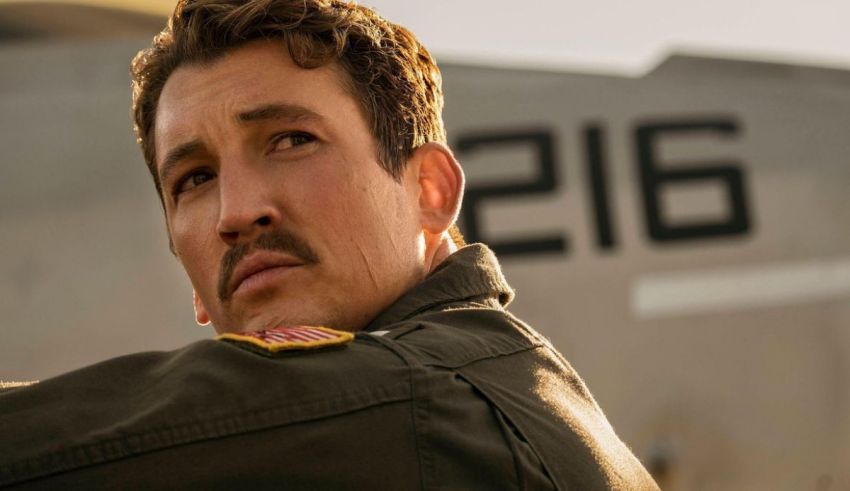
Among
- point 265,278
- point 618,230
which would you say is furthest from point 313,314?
point 618,230

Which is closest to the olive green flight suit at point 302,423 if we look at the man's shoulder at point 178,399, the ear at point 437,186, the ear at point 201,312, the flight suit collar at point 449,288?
the man's shoulder at point 178,399

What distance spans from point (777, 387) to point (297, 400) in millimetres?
5854

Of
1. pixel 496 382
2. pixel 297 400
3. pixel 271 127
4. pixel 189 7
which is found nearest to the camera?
pixel 297 400

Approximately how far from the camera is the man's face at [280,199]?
1.89 metres

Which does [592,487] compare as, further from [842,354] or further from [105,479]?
[842,354]

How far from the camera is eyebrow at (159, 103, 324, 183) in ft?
6.42

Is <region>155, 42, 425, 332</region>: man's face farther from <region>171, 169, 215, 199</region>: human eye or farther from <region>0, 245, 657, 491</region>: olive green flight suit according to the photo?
<region>0, 245, 657, 491</region>: olive green flight suit

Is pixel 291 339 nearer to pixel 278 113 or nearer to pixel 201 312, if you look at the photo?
pixel 278 113

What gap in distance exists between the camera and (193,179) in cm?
209

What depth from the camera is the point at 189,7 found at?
7.44 feet

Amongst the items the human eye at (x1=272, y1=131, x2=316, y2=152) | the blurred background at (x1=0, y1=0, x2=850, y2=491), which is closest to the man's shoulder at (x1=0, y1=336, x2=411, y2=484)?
the human eye at (x1=272, y1=131, x2=316, y2=152)

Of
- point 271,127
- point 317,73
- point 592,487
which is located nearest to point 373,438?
point 592,487

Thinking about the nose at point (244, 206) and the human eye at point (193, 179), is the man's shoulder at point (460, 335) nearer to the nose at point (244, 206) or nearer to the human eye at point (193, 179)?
the nose at point (244, 206)

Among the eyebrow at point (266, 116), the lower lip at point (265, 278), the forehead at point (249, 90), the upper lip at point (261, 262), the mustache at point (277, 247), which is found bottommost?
the lower lip at point (265, 278)
